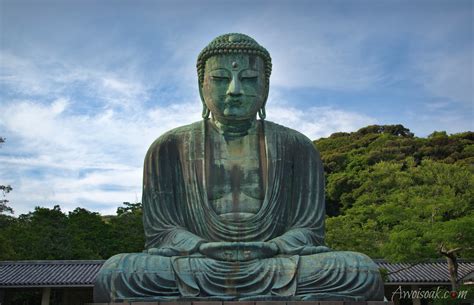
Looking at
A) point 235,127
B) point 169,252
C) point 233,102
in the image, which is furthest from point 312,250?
point 233,102

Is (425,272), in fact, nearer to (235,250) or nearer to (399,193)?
(399,193)

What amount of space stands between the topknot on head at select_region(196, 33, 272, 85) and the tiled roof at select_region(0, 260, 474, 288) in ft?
46.1

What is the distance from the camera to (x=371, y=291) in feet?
22.0

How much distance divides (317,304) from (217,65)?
3.48 m

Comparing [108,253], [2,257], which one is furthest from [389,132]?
[2,257]

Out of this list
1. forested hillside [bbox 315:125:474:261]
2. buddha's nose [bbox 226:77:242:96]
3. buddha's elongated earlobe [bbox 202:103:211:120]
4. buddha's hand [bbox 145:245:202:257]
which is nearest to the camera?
buddha's hand [bbox 145:245:202:257]

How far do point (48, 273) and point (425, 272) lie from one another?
13.9 meters

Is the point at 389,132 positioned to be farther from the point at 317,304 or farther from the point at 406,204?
the point at 317,304

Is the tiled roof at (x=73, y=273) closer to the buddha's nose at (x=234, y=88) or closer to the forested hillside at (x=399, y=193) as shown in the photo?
the forested hillside at (x=399, y=193)

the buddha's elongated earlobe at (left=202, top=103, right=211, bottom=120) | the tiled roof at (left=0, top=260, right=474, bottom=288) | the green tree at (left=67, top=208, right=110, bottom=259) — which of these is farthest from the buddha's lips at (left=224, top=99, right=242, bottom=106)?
the green tree at (left=67, top=208, right=110, bottom=259)

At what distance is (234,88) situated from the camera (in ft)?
25.7

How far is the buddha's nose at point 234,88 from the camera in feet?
25.7

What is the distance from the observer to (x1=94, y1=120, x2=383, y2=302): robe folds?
21.9ft

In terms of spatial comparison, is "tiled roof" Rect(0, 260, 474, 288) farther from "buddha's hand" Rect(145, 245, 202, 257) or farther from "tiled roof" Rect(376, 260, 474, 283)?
"buddha's hand" Rect(145, 245, 202, 257)
